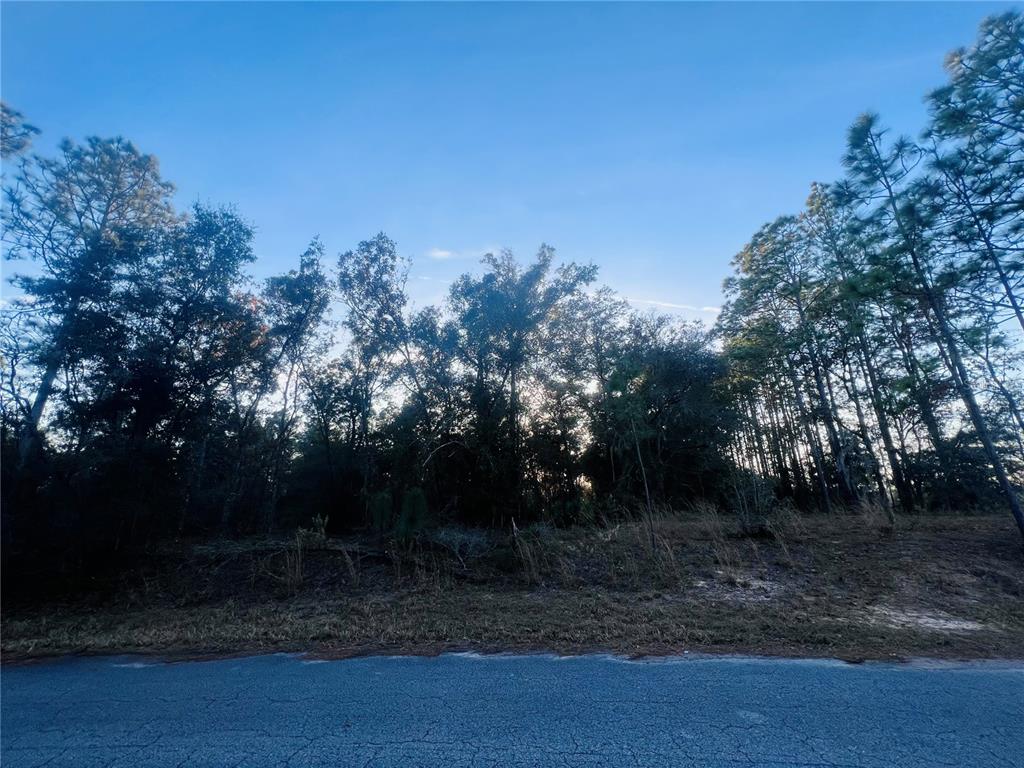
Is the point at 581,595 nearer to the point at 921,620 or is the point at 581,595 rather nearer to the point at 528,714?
the point at 528,714

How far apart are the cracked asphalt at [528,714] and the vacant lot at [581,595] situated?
2.36ft

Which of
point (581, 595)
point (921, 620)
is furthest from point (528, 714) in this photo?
→ point (921, 620)

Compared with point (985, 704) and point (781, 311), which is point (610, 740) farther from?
point (781, 311)

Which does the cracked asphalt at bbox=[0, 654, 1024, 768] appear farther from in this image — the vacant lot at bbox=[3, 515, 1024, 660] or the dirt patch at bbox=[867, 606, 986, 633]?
the dirt patch at bbox=[867, 606, 986, 633]

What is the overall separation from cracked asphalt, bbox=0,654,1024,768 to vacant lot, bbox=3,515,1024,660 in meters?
0.72

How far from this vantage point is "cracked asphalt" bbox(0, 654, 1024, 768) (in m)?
2.92

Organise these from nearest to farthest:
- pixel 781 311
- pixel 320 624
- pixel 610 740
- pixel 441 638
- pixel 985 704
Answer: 1. pixel 610 740
2. pixel 985 704
3. pixel 441 638
4. pixel 320 624
5. pixel 781 311

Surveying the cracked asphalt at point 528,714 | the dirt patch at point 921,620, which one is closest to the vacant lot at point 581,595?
the dirt patch at point 921,620

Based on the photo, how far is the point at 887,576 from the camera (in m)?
7.62

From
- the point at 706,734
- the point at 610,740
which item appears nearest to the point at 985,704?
the point at 706,734

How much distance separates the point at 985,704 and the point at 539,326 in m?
13.4

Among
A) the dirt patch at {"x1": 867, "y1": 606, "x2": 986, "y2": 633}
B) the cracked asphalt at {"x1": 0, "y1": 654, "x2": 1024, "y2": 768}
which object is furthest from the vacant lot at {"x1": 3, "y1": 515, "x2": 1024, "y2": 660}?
the cracked asphalt at {"x1": 0, "y1": 654, "x2": 1024, "y2": 768}

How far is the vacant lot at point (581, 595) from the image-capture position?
5.40 m

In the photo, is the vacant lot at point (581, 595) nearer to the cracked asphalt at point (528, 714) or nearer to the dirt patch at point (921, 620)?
the dirt patch at point (921, 620)
